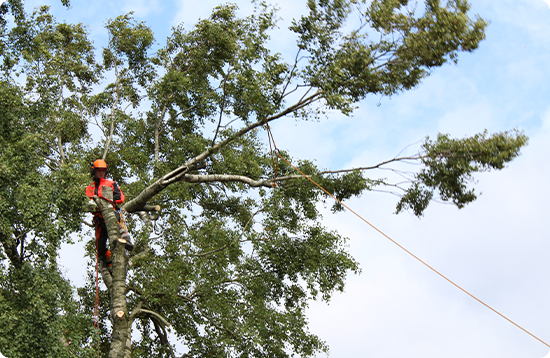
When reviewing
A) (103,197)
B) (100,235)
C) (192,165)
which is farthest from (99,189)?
(192,165)

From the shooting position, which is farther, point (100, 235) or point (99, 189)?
point (100, 235)

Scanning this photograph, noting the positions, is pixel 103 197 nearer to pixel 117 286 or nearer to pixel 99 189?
pixel 99 189

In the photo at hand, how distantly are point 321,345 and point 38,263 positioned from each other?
6.48 metres

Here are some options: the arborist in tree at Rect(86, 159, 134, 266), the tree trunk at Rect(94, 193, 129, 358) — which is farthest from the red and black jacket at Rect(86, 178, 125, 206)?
the tree trunk at Rect(94, 193, 129, 358)

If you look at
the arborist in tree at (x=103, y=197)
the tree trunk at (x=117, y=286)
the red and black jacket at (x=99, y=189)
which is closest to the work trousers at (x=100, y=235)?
the arborist in tree at (x=103, y=197)

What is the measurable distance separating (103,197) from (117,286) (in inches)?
66.7

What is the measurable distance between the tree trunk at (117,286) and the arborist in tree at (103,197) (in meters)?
0.10

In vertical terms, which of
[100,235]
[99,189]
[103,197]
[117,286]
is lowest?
[117,286]

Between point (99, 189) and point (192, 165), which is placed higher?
point (192, 165)

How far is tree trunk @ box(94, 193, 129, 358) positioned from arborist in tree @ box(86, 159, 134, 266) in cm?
10

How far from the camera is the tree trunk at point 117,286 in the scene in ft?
30.6

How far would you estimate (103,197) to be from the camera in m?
9.70

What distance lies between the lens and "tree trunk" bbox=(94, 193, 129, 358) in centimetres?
932

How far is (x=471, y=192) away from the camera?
30.0ft
